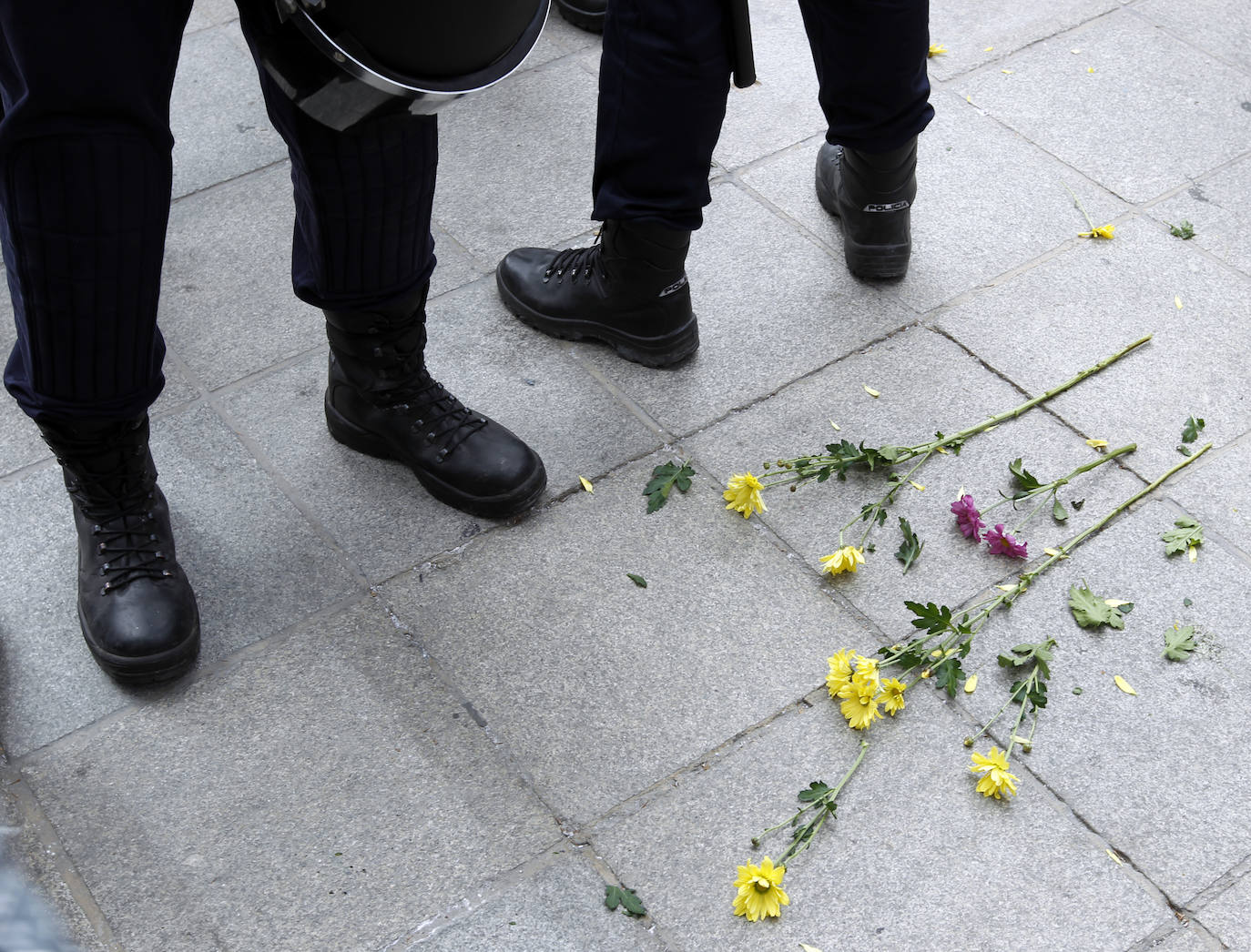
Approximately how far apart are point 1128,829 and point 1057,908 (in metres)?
0.18

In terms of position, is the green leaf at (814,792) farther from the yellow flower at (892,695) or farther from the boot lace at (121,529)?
the boot lace at (121,529)

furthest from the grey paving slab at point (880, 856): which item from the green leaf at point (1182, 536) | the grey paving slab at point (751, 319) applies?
the grey paving slab at point (751, 319)

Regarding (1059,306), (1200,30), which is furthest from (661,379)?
Result: (1200,30)

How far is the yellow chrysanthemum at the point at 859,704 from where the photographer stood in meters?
1.88

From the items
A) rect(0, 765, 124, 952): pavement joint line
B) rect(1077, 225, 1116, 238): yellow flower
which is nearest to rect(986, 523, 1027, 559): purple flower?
rect(1077, 225, 1116, 238): yellow flower

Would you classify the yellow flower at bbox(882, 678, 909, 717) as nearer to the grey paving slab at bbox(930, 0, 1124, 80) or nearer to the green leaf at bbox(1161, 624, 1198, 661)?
the green leaf at bbox(1161, 624, 1198, 661)

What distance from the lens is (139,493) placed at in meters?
Result: 2.02

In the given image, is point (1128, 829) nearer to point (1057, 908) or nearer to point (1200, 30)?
point (1057, 908)

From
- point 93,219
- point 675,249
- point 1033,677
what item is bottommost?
point 1033,677

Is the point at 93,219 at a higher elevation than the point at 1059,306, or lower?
higher

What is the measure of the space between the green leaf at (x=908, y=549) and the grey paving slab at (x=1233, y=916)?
689 millimetres

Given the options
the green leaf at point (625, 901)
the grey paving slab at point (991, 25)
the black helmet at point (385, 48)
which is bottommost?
the green leaf at point (625, 901)

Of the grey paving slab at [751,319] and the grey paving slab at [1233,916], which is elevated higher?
the grey paving slab at [1233,916]

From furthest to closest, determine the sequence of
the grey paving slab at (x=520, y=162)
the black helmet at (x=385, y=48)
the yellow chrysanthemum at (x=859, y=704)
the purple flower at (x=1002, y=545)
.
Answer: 1. the grey paving slab at (x=520, y=162)
2. the purple flower at (x=1002, y=545)
3. the yellow chrysanthemum at (x=859, y=704)
4. the black helmet at (x=385, y=48)
